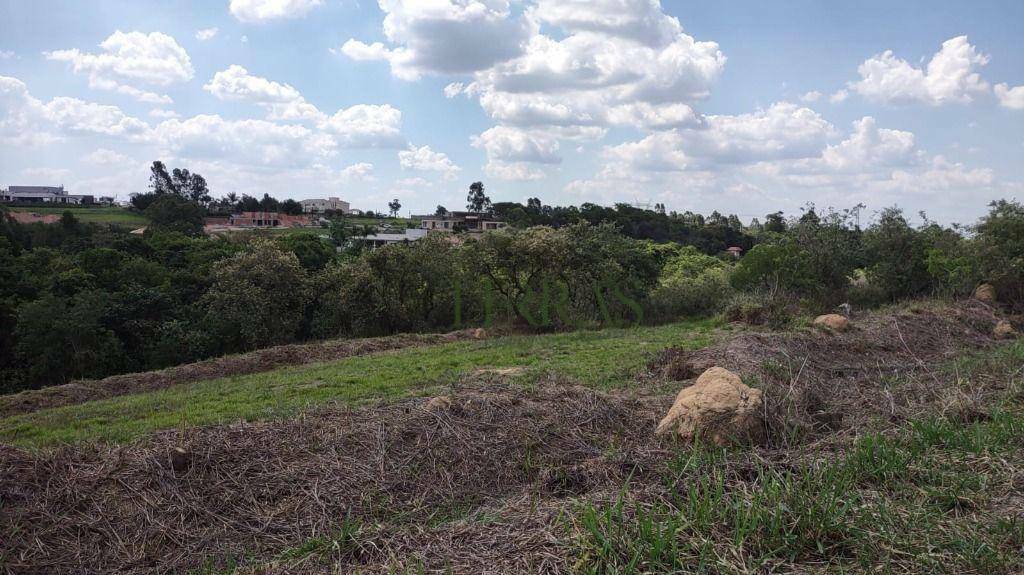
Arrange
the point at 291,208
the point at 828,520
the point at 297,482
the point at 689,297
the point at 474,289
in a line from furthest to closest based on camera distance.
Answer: the point at 291,208 → the point at 474,289 → the point at 689,297 → the point at 297,482 → the point at 828,520

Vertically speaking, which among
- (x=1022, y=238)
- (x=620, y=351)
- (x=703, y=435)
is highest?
(x=1022, y=238)

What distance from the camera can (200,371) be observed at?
13258 mm

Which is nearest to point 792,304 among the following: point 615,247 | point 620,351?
point 615,247

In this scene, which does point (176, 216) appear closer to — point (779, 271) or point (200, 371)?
point (200, 371)

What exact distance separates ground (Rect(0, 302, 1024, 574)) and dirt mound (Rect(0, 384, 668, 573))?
0.02 metres

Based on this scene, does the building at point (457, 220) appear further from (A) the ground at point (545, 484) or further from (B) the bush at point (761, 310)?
(A) the ground at point (545, 484)

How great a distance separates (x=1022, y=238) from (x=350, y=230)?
4645 cm

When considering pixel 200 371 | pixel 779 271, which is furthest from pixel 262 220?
pixel 779 271

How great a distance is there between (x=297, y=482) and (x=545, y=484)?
78.7 inches

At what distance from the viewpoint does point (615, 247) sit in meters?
20.5

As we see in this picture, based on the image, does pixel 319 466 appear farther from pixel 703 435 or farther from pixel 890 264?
pixel 890 264

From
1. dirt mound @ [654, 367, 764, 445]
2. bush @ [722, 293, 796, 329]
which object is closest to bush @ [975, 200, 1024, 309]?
bush @ [722, 293, 796, 329]

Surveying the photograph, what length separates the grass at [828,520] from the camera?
107 inches

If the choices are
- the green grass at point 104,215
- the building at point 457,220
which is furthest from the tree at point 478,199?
the green grass at point 104,215
